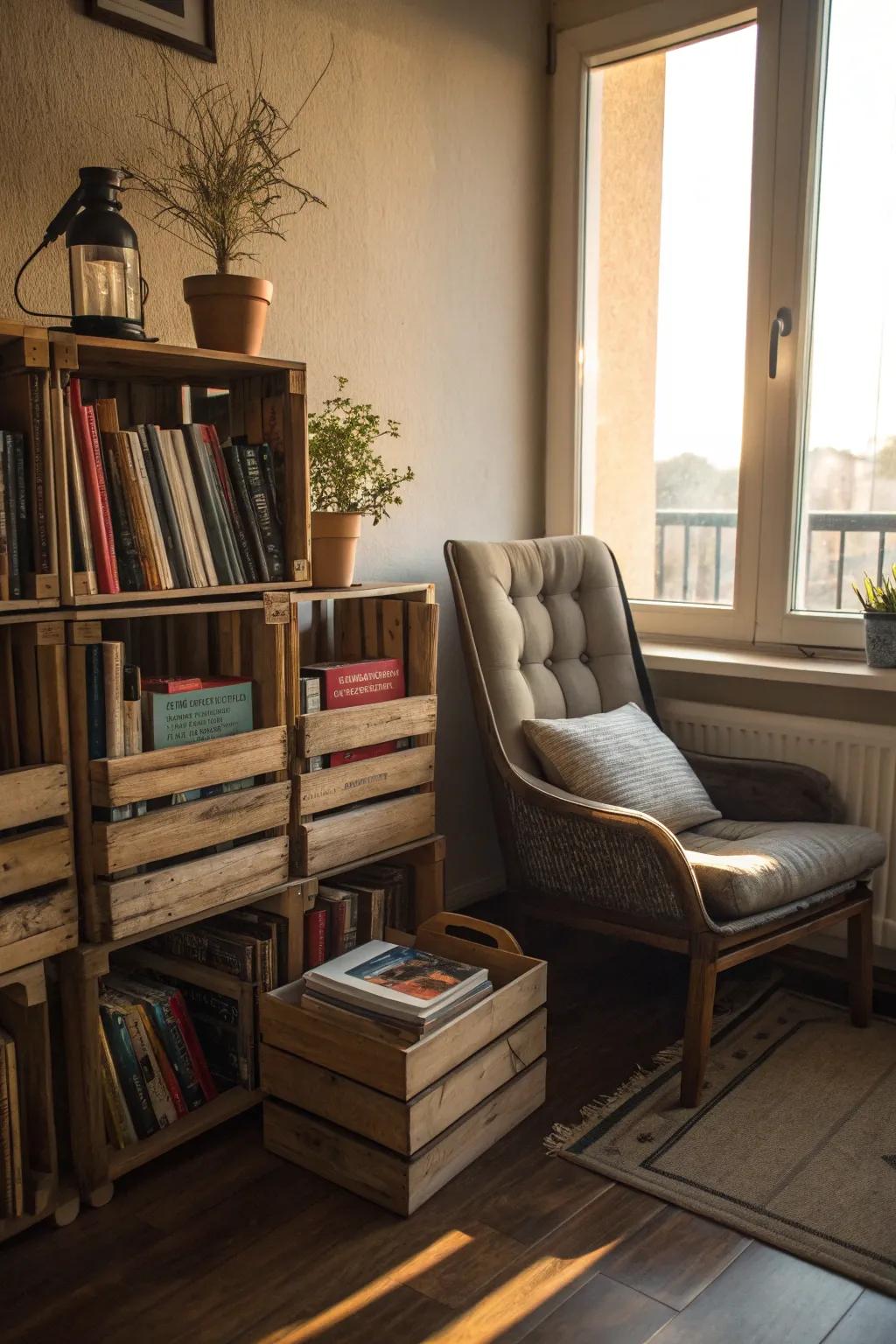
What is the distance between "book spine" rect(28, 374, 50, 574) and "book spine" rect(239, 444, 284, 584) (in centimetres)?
40

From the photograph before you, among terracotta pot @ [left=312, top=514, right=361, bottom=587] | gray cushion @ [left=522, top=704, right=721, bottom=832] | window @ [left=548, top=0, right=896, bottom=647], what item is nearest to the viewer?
terracotta pot @ [left=312, top=514, right=361, bottom=587]

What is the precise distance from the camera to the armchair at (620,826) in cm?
196

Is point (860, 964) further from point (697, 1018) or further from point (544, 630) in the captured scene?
point (544, 630)

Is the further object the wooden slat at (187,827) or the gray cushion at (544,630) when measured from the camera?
the gray cushion at (544,630)

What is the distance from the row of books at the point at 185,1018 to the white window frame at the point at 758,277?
1500 mm

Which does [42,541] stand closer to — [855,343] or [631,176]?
[855,343]

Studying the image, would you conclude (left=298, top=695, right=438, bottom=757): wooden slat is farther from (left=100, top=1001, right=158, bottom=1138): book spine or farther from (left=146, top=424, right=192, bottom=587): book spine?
(left=100, top=1001, right=158, bottom=1138): book spine

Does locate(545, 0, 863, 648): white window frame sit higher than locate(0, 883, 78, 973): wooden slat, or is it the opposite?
locate(545, 0, 863, 648): white window frame

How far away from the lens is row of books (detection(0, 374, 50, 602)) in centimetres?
155

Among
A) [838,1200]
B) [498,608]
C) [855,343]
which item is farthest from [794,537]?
[838,1200]

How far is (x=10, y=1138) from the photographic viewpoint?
63.0 inches

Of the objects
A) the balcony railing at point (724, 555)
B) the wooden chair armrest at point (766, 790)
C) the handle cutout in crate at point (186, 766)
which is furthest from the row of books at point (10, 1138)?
the balcony railing at point (724, 555)

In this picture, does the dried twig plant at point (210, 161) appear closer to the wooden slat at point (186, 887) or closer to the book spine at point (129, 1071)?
the wooden slat at point (186, 887)

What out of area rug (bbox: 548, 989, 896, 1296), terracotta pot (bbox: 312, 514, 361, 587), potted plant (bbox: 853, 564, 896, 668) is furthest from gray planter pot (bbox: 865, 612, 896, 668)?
terracotta pot (bbox: 312, 514, 361, 587)
